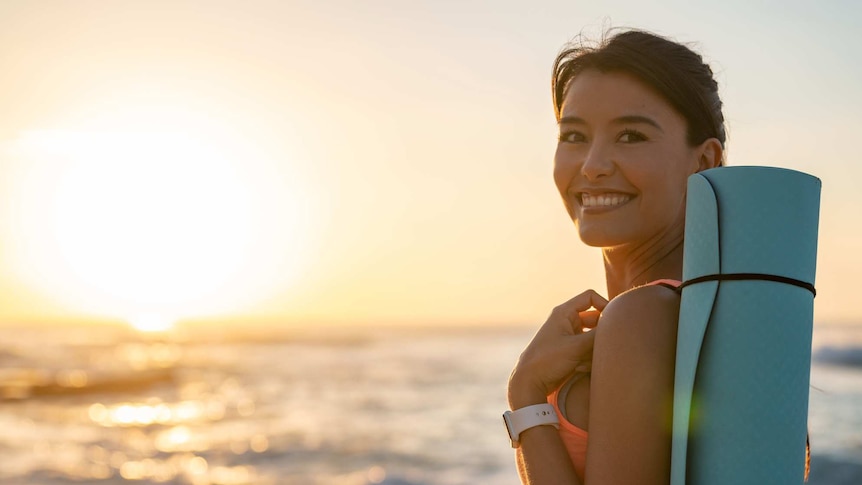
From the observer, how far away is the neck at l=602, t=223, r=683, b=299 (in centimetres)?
280

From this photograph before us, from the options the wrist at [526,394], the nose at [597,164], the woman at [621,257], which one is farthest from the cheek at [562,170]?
the wrist at [526,394]

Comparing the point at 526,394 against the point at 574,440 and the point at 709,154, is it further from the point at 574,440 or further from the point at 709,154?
the point at 709,154

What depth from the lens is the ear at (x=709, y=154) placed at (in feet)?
9.18

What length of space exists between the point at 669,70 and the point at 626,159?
296mm

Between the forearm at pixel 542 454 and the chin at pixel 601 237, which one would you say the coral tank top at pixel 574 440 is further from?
the chin at pixel 601 237

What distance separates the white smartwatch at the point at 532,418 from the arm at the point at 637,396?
0.90 feet

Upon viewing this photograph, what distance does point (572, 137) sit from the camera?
2.87 m

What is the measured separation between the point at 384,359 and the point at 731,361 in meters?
50.0

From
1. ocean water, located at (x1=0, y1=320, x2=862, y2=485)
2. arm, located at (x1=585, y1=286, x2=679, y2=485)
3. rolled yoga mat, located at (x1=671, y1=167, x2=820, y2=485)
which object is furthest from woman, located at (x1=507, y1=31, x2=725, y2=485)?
ocean water, located at (x1=0, y1=320, x2=862, y2=485)

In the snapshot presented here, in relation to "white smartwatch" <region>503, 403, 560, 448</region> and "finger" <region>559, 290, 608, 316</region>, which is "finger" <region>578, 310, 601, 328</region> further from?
"white smartwatch" <region>503, 403, 560, 448</region>

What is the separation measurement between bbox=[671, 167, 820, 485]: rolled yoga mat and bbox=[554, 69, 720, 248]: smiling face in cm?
51

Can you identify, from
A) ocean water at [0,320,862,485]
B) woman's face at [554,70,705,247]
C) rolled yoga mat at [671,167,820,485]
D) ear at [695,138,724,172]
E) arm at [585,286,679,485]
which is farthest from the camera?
ocean water at [0,320,862,485]

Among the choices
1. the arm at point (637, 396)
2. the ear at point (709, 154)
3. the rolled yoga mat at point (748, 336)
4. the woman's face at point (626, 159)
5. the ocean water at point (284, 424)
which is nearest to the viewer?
the rolled yoga mat at point (748, 336)

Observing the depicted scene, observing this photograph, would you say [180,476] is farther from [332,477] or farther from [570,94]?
[570,94]
